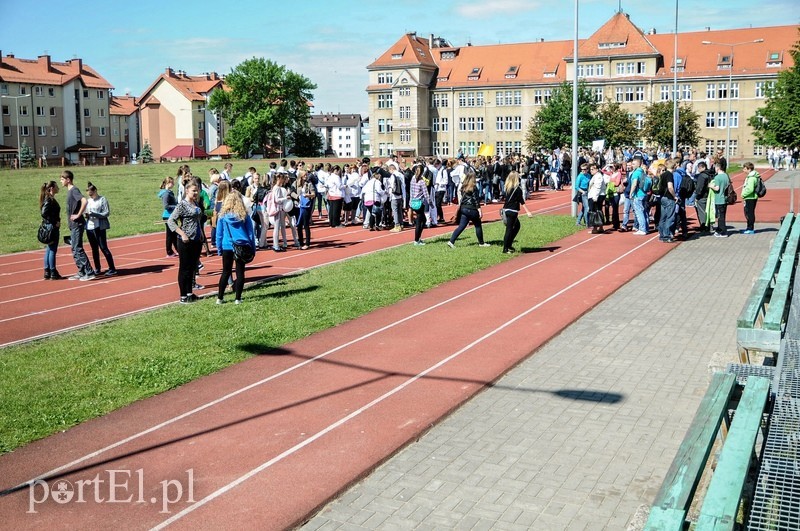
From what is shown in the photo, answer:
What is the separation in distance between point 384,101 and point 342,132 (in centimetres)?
8803

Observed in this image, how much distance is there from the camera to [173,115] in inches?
4879

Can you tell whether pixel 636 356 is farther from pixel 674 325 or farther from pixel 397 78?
pixel 397 78

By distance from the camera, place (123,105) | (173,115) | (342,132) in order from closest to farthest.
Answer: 1. (173,115)
2. (123,105)
3. (342,132)

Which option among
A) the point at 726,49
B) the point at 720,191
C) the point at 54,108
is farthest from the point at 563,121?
the point at 54,108

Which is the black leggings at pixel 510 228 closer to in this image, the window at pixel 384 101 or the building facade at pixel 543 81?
the building facade at pixel 543 81

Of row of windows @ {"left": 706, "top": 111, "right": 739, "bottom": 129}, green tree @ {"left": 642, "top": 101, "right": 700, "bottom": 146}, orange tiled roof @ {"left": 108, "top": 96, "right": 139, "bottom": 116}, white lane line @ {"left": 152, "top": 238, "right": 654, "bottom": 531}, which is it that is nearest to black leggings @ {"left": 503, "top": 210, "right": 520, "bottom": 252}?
white lane line @ {"left": 152, "top": 238, "right": 654, "bottom": 531}

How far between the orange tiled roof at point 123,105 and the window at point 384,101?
40614 millimetres

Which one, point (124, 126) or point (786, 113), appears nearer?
point (786, 113)

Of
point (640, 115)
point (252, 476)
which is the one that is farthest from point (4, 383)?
point (640, 115)

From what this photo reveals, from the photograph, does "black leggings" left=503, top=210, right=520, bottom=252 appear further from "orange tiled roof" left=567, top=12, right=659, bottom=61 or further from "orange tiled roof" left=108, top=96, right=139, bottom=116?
"orange tiled roof" left=108, top=96, right=139, bottom=116

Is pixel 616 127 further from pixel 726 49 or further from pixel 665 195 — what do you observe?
pixel 665 195

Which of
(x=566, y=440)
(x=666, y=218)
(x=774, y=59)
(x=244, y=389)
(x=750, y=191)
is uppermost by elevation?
(x=774, y=59)

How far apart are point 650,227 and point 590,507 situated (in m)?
19.5

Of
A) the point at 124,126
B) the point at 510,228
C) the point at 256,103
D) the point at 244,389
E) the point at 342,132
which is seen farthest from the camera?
the point at 342,132
